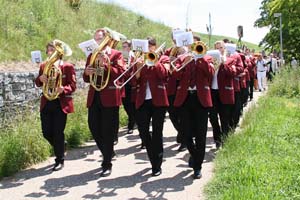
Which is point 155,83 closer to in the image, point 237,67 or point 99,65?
point 99,65

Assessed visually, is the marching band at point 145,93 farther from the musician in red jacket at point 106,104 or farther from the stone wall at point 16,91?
the stone wall at point 16,91

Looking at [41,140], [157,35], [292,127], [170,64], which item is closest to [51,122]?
[41,140]

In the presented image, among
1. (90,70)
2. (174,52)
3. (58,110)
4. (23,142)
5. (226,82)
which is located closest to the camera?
(90,70)

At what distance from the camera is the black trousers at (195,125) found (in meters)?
6.40

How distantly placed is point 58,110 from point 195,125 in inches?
84.5

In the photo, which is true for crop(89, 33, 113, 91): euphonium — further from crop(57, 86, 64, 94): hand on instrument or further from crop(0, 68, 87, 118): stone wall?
crop(0, 68, 87, 118): stone wall

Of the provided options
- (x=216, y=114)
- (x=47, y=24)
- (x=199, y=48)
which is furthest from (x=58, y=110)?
(x=47, y=24)

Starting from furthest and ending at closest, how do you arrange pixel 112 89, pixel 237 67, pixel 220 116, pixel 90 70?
pixel 237 67 < pixel 220 116 < pixel 112 89 < pixel 90 70

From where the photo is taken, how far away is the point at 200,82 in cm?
640

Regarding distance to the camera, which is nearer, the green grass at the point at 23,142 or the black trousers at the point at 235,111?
the green grass at the point at 23,142

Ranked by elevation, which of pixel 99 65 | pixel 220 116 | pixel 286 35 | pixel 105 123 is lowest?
pixel 220 116

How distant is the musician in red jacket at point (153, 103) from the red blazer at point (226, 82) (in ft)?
5.39

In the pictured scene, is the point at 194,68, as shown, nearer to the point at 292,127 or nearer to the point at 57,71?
the point at 57,71

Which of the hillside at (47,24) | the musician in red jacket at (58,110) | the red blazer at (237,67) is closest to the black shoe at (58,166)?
the musician in red jacket at (58,110)
